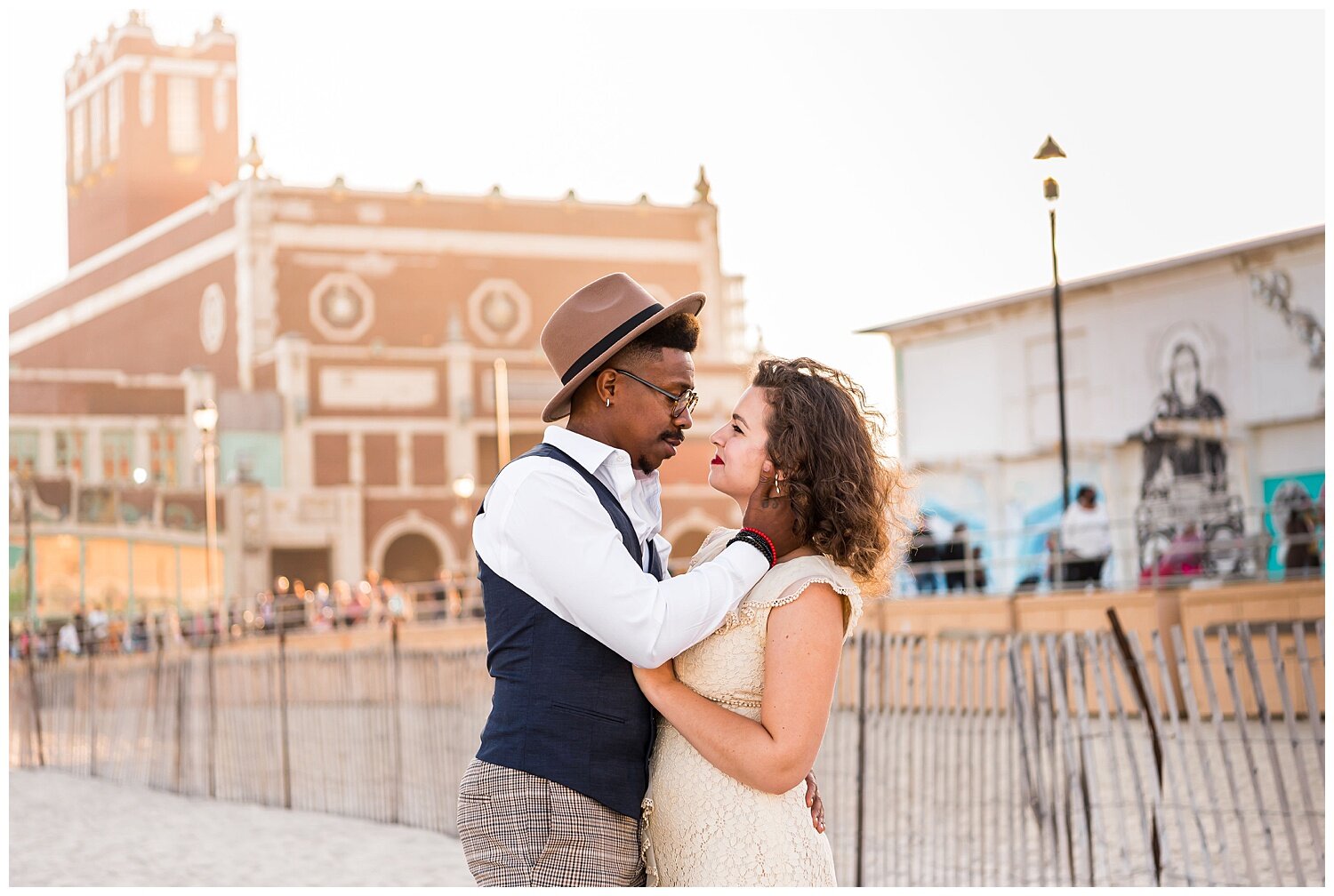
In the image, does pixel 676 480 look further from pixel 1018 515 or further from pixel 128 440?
pixel 1018 515

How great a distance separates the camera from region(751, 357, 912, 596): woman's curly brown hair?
3.29 metres

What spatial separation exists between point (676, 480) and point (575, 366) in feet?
156

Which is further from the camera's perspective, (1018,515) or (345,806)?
(1018,515)

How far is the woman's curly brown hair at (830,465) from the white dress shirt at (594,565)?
0.17 metres

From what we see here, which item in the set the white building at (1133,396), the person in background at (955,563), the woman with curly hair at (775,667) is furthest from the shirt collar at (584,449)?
the white building at (1133,396)

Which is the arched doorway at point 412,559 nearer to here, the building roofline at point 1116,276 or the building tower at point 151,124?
the building roofline at point 1116,276

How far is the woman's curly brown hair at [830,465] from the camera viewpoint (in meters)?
3.29

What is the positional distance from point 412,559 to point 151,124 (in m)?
28.3

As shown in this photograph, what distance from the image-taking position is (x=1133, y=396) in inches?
1176

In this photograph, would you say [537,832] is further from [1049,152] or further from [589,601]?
[1049,152]

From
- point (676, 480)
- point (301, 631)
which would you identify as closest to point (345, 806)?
point (301, 631)

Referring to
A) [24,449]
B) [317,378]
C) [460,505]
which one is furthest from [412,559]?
[24,449]

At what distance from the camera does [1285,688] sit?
22.1 ft

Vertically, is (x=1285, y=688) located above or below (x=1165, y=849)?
above
